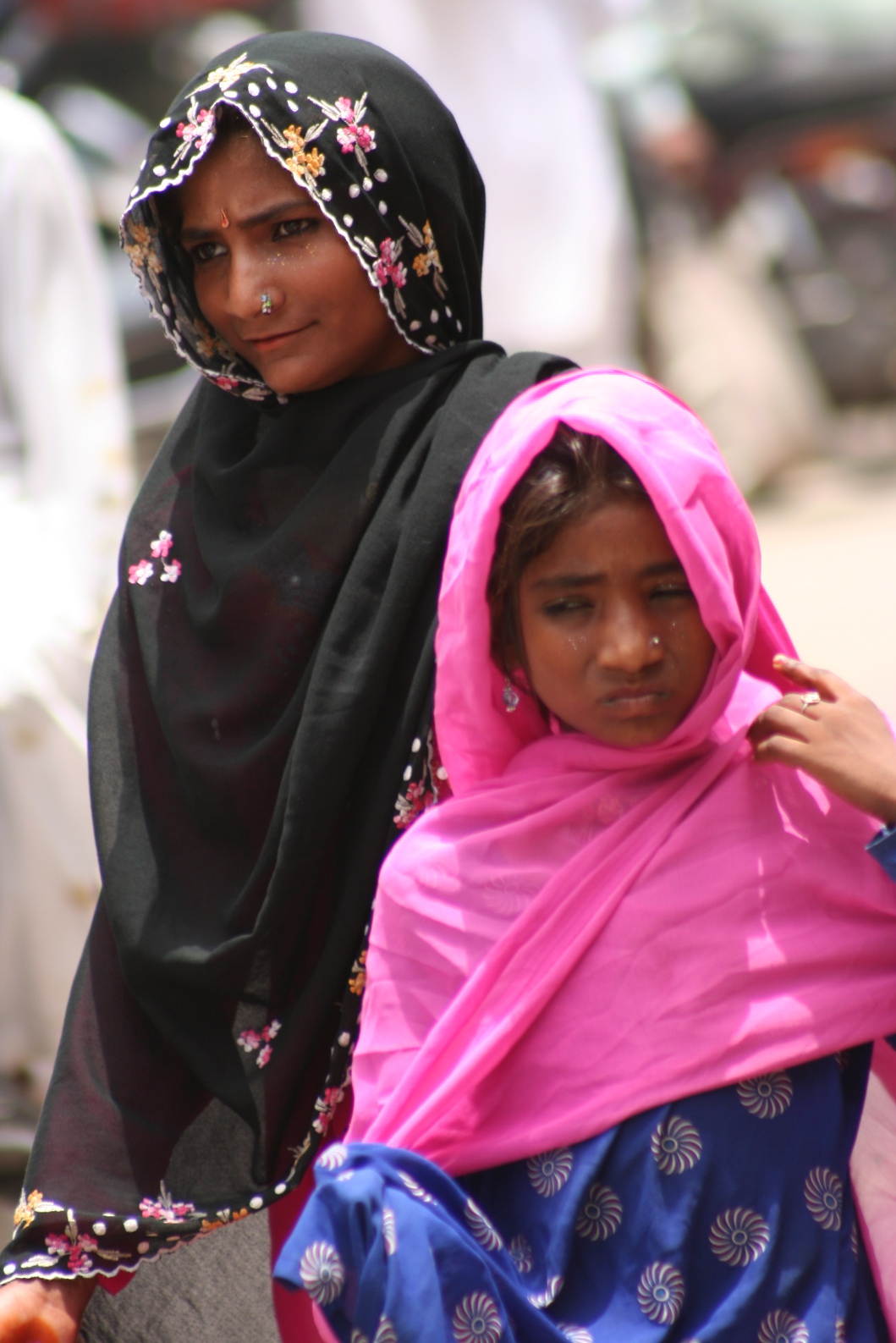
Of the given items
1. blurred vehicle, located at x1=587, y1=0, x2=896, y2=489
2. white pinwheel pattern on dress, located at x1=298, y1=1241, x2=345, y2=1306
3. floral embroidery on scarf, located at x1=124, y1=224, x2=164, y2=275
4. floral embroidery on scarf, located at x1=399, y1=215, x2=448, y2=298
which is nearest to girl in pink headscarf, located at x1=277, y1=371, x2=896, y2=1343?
white pinwheel pattern on dress, located at x1=298, y1=1241, x2=345, y2=1306

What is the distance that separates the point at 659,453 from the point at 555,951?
0.49m

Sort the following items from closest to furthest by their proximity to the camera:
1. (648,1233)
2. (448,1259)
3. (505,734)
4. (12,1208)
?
1. (448,1259)
2. (648,1233)
3. (505,734)
4. (12,1208)

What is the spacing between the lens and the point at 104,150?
7691 millimetres

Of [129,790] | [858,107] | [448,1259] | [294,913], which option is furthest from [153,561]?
[858,107]

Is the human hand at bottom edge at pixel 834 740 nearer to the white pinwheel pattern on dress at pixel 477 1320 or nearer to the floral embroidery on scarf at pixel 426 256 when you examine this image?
the white pinwheel pattern on dress at pixel 477 1320

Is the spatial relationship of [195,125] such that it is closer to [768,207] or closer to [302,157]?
[302,157]

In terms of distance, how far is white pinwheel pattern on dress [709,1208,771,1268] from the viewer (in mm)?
1575

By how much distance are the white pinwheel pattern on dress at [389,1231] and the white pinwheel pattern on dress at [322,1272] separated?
45 millimetres

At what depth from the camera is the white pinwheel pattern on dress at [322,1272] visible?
1423 mm

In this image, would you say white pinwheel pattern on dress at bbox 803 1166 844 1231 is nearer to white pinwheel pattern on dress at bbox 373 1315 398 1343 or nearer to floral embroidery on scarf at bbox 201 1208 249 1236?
white pinwheel pattern on dress at bbox 373 1315 398 1343

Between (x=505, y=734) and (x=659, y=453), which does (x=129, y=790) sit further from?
(x=659, y=453)

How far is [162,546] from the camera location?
2076mm

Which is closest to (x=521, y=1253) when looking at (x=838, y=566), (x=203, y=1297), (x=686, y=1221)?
(x=686, y=1221)

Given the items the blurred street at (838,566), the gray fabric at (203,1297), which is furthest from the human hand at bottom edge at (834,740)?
the blurred street at (838,566)
